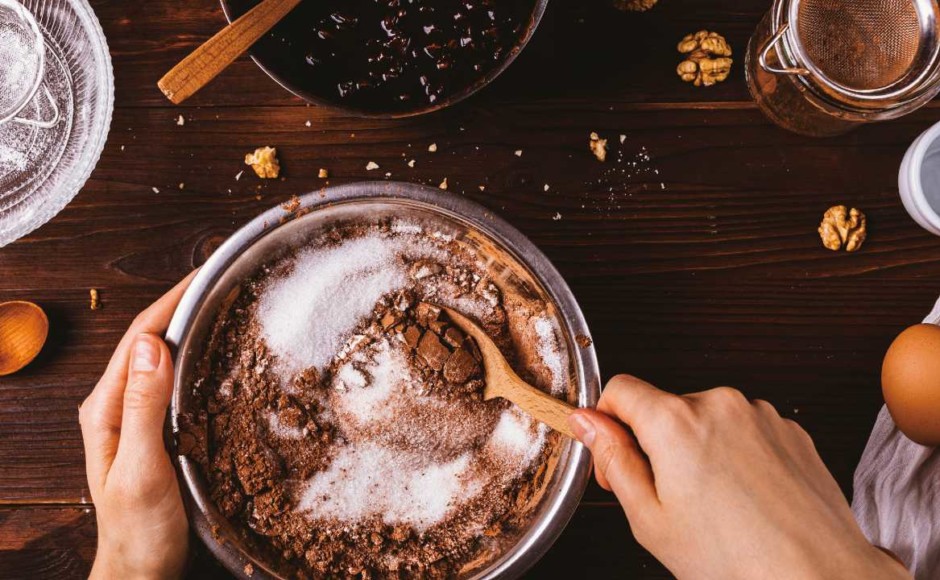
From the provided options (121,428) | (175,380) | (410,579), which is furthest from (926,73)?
(121,428)

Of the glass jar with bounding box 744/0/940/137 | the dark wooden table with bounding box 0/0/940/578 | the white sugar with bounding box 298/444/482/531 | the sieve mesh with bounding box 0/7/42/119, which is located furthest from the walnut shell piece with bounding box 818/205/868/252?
the sieve mesh with bounding box 0/7/42/119

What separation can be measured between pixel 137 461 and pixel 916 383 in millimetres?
1183

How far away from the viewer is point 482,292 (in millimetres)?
1111

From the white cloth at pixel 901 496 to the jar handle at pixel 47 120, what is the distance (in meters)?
1.54

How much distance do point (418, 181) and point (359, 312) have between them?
0.28 meters

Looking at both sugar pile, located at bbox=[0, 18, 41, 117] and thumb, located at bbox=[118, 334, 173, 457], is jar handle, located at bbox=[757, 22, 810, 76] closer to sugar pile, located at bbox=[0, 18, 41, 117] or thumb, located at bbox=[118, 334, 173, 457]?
thumb, located at bbox=[118, 334, 173, 457]

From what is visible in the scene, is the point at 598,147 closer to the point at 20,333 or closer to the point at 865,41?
the point at 865,41

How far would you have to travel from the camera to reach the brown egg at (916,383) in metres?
1.07

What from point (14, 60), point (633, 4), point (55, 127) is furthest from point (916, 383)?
point (14, 60)

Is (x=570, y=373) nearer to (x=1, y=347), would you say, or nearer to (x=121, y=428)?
(x=121, y=428)

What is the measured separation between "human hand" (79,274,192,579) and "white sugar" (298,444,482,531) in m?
0.21

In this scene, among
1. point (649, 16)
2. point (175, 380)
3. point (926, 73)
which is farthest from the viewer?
point (649, 16)

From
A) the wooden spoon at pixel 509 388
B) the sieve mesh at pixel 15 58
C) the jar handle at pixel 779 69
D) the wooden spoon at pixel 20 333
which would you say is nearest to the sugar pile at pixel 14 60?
the sieve mesh at pixel 15 58

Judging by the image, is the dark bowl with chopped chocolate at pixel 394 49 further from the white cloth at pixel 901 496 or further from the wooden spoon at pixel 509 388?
the white cloth at pixel 901 496
